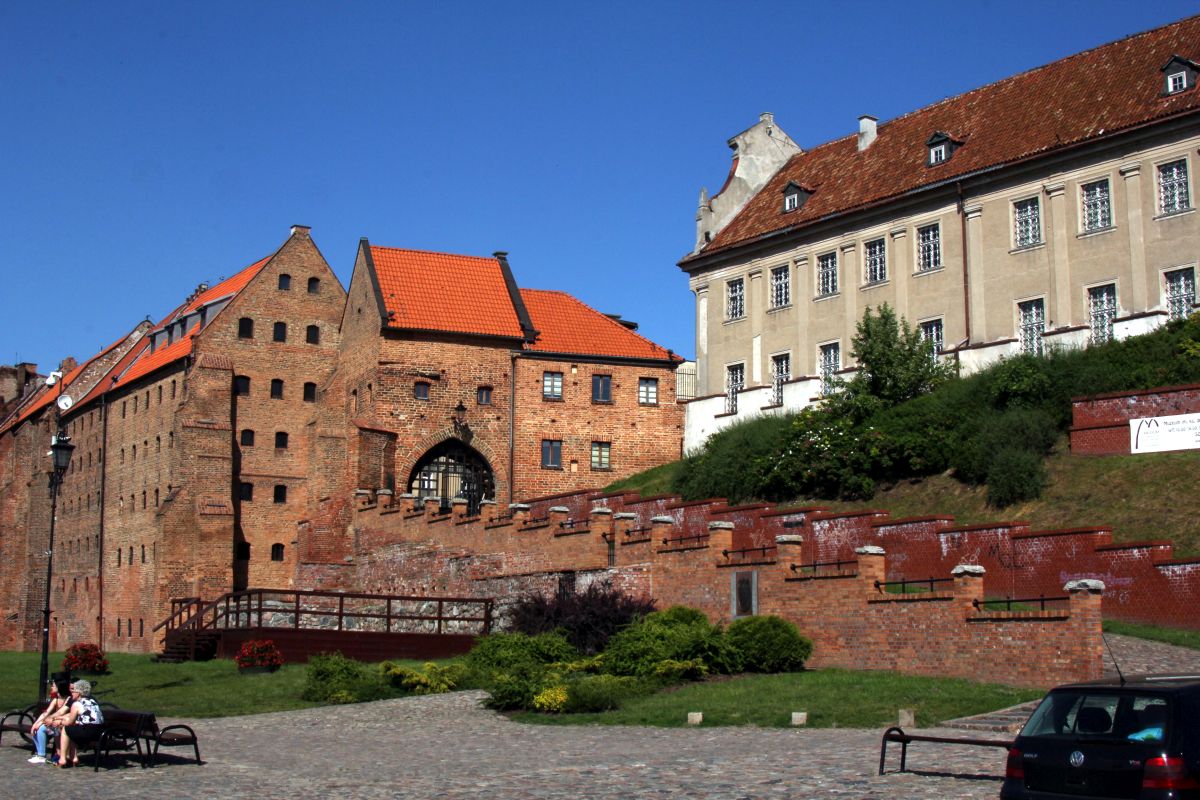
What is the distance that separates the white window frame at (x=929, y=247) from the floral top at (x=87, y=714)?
30.9 meters

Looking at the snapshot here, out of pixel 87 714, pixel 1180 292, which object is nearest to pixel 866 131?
pixel 1180 292

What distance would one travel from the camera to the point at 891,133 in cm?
4778

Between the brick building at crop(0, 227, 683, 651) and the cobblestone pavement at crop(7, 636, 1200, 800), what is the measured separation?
2960cm

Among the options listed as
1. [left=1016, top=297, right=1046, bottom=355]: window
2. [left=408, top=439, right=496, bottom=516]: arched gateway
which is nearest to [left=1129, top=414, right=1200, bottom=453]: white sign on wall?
[left=1016, top=297, right=1046, bottom=355]: window

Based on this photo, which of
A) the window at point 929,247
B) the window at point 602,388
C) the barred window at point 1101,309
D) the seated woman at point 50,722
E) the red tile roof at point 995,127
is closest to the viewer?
the seated woman at point 50,722

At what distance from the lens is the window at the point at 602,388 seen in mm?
53375

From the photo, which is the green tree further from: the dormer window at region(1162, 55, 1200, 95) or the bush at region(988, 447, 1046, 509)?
the dormer window at region(1162, 55, 1200, 95)

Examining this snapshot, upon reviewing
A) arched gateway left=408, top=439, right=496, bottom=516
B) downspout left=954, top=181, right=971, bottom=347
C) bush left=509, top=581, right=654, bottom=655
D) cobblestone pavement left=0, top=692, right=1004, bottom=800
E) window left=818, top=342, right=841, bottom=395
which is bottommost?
cobblestone pavement left=0, top=692, right=1004, bottom=800

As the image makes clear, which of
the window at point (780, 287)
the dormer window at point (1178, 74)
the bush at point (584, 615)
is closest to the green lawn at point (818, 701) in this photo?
the bush at point (584, 615)

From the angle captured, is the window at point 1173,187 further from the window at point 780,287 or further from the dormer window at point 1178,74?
the window at point 780,287

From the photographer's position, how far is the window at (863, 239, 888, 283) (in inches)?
1752

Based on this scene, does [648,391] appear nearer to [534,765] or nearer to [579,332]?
[579,332]

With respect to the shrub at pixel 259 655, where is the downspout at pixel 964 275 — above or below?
above

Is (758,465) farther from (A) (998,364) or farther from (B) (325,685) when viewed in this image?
(B) (325,685)
